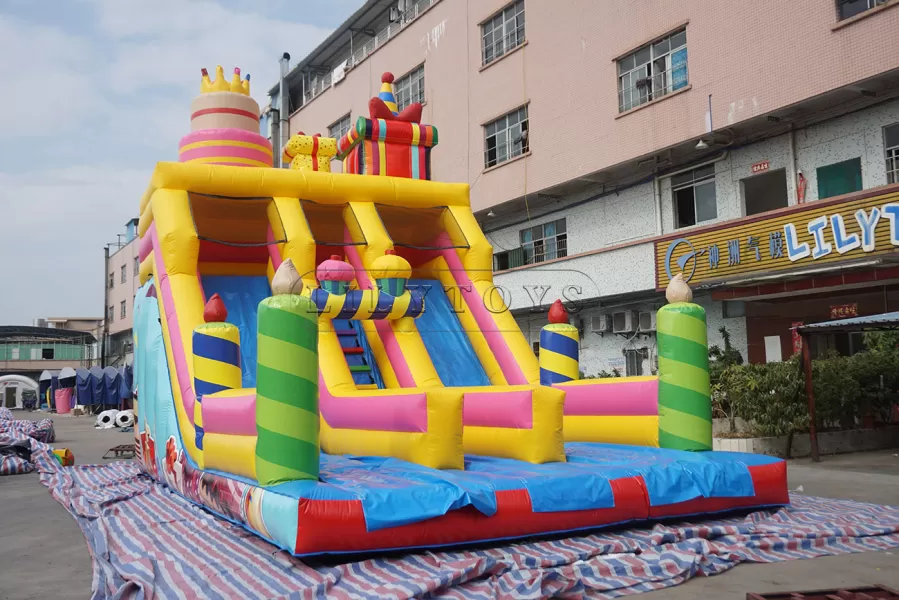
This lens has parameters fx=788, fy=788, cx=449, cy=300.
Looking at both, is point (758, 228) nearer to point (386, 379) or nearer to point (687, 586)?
point (386, 379)

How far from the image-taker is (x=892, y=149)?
34.5ft

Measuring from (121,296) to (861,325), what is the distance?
3649cm

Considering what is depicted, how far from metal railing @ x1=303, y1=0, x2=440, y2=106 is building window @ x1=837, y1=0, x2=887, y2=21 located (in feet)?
32.9

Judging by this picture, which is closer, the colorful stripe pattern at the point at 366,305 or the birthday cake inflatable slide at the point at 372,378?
the birthday cake inflatable slide at the point at 372,378

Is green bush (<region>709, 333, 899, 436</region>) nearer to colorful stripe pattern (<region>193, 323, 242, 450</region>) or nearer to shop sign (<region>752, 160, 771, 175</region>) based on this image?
shop sign (<region>752, 160, 771, 175</region>)

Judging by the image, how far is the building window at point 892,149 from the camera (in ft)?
34.3

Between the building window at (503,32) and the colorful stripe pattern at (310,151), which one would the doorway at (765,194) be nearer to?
the building window at (503,32)

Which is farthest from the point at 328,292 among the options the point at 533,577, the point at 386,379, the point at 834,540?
the point at 834,540

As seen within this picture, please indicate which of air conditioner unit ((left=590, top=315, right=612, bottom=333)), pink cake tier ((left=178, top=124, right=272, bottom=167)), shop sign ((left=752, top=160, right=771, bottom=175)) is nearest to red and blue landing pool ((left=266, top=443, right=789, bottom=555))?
pink cake tier ((left=178, top=124, right=272, bottom=167))

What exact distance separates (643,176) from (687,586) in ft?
36.7

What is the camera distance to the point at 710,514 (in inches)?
188

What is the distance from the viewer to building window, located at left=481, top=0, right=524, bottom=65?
16.2 m

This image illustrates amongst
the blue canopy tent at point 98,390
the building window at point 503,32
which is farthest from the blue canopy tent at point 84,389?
the building window at point 503,32

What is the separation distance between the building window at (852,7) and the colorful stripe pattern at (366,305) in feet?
25.6
